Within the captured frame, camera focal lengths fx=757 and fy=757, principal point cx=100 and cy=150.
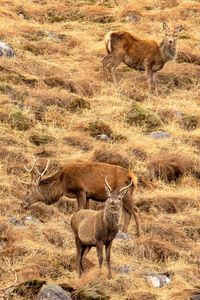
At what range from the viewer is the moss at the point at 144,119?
55.5 feet

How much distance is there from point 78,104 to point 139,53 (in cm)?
267

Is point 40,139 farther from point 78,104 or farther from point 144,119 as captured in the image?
point 144,119

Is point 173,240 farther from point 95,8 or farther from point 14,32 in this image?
point 95,8

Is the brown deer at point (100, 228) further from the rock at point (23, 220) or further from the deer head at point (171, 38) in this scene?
the deer head at point (171, 38)

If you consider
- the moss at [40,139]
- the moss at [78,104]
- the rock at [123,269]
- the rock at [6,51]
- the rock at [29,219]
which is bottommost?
the moss at [78,104]

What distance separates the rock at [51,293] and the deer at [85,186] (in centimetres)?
376

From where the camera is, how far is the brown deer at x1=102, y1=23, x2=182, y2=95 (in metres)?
19.1

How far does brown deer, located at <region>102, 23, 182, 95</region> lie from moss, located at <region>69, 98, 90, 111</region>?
1.82m

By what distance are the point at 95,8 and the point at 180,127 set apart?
8.72 m

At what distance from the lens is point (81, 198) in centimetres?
1258

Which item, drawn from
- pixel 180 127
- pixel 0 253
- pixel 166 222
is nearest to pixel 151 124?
pixel 180 127

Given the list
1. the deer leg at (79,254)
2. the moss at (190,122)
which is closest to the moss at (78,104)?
the moss at (190,122)

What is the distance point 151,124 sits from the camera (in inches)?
669

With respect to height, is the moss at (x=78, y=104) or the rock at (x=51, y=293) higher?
the rock at (x=51, y=293)
